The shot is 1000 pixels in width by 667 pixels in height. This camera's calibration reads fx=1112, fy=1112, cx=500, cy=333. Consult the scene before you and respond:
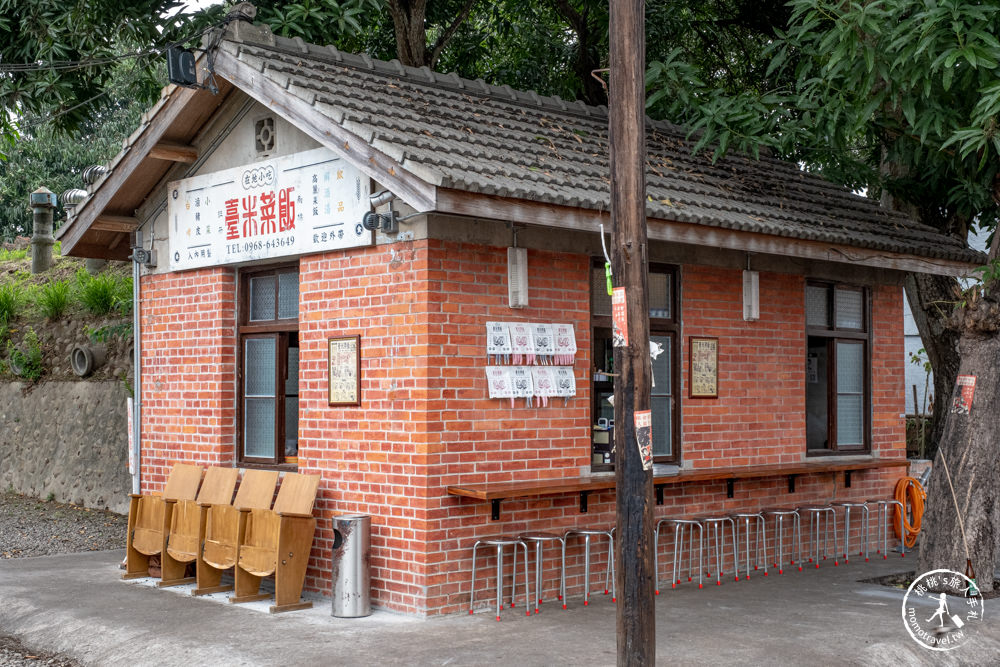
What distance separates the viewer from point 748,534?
35.7 ft

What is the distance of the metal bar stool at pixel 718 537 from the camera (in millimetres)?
10484

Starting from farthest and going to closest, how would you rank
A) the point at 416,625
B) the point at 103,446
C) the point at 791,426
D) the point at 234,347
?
the point at 103,446 < the point at 791,426 < the point at 234,347 < the point at 416,625

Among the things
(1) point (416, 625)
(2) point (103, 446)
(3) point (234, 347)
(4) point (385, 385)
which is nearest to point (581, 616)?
(1) point (416, 625)

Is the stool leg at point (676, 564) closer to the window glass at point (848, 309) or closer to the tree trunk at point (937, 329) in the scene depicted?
the window glass at point (848, 309)

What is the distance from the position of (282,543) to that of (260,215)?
3053 millimetres

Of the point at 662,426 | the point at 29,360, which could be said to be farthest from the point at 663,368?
the point at 29,360

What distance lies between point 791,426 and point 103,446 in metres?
9.86

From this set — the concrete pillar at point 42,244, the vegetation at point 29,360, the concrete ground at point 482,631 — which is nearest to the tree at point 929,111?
the concrete ground at point 482,631

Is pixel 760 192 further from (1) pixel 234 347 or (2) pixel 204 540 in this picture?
(2) pixel 204 540

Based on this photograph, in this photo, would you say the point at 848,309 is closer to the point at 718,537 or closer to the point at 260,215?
the point at 718,537

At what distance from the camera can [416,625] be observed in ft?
27.5

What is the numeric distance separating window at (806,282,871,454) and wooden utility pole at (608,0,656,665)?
605 cm

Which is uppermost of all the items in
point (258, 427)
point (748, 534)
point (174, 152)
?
point (174, 152)

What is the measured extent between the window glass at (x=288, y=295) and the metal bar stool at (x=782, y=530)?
→ 4972 millimetres
